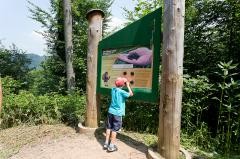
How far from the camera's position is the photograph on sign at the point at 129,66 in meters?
6.23

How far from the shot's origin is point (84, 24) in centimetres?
1727

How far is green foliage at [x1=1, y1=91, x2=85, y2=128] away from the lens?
8695 millimetres

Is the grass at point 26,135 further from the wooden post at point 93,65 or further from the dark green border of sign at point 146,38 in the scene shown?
the dark green border of sign at point 146,38

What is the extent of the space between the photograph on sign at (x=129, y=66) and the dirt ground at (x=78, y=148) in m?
1.10

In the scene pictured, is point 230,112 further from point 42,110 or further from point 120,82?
point 42,110

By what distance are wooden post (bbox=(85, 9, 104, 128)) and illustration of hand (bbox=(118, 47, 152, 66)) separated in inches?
39.4

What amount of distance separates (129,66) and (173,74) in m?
1.46

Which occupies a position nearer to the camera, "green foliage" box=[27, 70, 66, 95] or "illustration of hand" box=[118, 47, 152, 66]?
"illustration of hand" box=[118, 47, 152, 66]

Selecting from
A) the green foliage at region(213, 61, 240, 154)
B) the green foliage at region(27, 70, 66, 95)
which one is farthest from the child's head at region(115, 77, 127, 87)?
the green foliage at region(27, 70, 66, 95)

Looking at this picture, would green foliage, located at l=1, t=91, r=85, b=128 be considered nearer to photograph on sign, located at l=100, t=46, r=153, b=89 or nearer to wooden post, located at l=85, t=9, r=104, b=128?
wooden post, located at l=85, t=9, r=104, b=128

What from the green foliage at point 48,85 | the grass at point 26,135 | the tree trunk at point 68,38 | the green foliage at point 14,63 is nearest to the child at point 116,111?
the grass at point 26,135

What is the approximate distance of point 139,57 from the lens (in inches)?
252

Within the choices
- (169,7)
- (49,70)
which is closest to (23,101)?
(169,7)

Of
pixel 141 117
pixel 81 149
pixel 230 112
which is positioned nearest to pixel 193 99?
pixel 230 112
